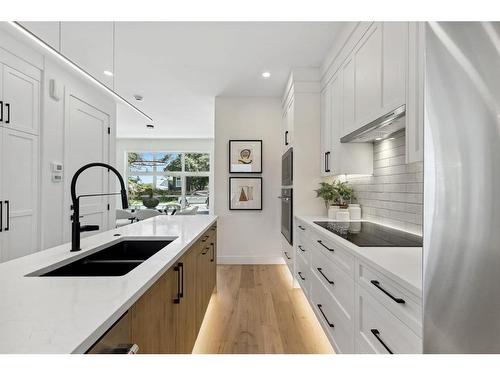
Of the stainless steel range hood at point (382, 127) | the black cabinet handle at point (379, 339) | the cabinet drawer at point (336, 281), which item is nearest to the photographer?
the black cabinet handle at point (379, 339)

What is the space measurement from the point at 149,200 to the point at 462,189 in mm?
8548

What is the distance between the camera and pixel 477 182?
1.62 feet

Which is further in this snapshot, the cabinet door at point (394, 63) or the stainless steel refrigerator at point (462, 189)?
the cabinet door at point (394, 63)

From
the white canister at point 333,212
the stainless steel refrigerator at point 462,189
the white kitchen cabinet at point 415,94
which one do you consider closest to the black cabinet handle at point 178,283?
the stainless steel refrigerator at point 462,189

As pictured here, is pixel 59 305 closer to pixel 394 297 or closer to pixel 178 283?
pixel 178 283

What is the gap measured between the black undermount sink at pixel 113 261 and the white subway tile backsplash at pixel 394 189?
5.63 feet

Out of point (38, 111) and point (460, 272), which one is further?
point (38, 111)

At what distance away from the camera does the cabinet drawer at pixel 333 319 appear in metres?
1.51

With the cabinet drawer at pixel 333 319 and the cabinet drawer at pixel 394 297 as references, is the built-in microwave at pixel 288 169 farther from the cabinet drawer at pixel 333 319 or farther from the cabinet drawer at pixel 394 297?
the cabinet drawer at pixel 394 297
